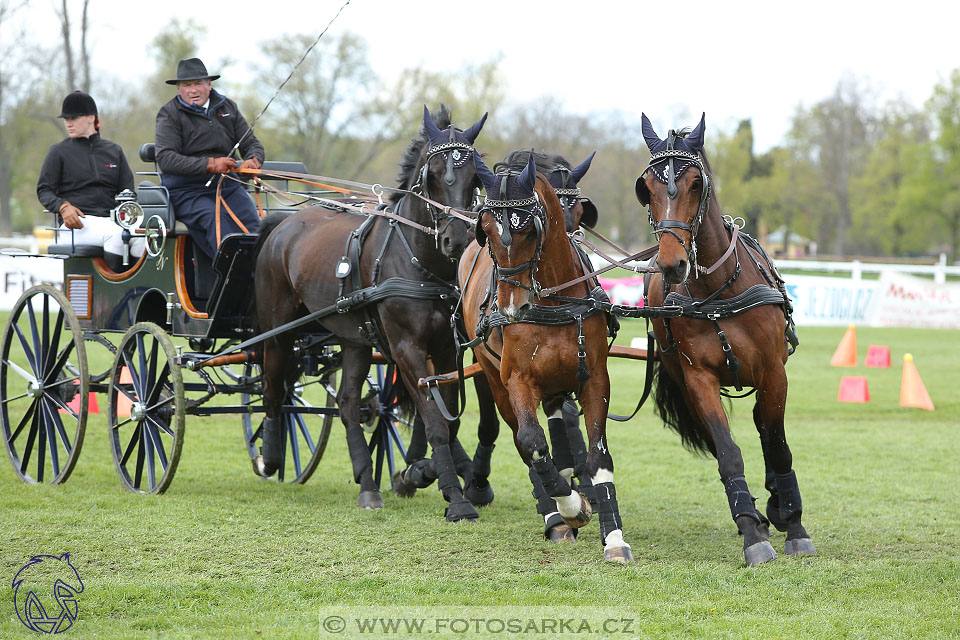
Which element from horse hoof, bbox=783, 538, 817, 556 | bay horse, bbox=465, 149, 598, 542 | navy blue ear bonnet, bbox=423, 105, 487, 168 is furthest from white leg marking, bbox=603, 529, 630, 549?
navy blue ear bonnet, bbox=423, 105, 487, 168

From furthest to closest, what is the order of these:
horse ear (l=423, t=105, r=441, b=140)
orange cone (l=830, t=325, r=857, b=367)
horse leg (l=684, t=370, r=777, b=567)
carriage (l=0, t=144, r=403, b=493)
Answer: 1. orange cone (l=830, t=325, r=857, b=367)
2. carriage (l=0, t=144, r=403, b=493)
3. horse ear (l=423, t=105, r=441, b=140)
4. horse leg (l=684, t=370, r=777, b=567)

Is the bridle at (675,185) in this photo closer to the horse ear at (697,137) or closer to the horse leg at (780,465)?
the horse ear at (697,137)

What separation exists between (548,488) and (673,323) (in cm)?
112

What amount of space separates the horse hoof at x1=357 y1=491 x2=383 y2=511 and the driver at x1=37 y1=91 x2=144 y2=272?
273 cm

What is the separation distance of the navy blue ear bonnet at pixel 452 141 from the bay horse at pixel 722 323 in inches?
51.9

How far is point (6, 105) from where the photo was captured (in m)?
35.2

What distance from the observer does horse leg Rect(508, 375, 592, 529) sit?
531cm

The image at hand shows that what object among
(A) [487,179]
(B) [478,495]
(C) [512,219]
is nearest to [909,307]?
(B) [478,495]

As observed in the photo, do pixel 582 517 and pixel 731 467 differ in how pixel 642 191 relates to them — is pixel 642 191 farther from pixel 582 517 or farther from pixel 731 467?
pixel 582 517

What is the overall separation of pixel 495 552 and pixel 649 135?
239 cm

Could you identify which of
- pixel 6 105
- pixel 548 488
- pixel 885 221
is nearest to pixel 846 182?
pixel 885 221

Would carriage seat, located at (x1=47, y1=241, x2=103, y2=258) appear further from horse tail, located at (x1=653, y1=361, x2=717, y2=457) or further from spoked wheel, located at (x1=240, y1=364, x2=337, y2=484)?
horse tail, located at (x1=653, y1=361, x2=717, y2=457)

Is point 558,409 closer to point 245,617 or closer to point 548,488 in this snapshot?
point 548,488

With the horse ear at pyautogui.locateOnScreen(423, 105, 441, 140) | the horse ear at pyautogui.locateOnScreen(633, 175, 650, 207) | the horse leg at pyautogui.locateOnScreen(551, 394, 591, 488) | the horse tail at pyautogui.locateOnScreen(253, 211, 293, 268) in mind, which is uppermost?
the horse ear at pyautogui.locateOnScreen(423, 105, 441, 140)
